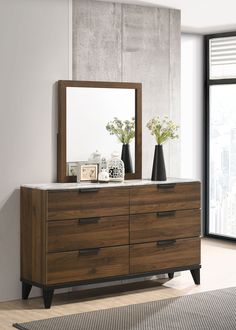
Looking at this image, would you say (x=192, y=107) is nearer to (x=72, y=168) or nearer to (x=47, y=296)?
(x=72, y=168)

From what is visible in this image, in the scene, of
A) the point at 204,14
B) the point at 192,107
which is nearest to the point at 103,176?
the point at 204,14

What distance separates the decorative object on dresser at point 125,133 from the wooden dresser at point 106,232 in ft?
1.17

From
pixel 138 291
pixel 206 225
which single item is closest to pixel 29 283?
pixel 138 291

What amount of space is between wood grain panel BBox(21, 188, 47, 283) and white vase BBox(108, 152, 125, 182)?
759mm

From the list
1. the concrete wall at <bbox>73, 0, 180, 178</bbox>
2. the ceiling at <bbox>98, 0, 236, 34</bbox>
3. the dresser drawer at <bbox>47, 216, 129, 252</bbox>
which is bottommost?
the dresser drawer at <bbox>47, 216, 129, 252</bbox>

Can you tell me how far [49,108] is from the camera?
19.1 feet

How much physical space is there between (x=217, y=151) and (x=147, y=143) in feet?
6.71

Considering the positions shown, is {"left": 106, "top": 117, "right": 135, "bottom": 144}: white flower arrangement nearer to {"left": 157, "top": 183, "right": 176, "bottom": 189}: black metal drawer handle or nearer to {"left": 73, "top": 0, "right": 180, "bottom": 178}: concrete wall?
{"left": 73, "top": 0, "right": 180, "bottom": 178}: concrete wall

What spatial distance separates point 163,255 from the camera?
5.95 meters

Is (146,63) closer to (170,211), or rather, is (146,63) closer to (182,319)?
(170,211)

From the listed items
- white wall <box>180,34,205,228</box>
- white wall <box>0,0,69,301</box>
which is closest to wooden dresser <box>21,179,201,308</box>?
white wall <box>0,0,69,301</box>

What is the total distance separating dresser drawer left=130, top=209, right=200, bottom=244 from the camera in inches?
228

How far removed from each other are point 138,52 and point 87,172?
1.16m

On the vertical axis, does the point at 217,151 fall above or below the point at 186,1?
below
